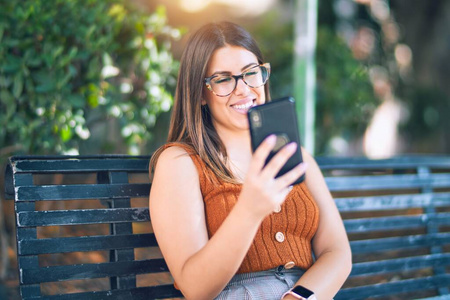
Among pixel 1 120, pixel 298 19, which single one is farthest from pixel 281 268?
pixel 298 19

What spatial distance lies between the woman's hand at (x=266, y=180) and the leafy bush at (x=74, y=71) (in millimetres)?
1804

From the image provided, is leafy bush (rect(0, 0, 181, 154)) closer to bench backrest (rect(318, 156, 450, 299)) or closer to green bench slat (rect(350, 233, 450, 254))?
bench backrest (rect(318, 156, 450, 299))

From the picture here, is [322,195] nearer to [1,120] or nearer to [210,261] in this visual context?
[210,261]

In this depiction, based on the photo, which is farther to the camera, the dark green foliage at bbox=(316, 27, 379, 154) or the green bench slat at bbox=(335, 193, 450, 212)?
the dark green foliage at bbox=(316, 27, 379, 154)

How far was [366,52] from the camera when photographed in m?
9.50

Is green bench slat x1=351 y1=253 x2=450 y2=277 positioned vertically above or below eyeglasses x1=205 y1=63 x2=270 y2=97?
below

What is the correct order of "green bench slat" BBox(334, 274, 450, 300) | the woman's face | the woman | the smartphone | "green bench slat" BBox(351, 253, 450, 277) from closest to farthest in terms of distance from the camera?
1. the smartphone
2. the woman
3. the woman's face
4. "green bench slat" BBox(334, 274, 450, 300)
5. "green bench slat" BBox(351, 253, 450, 277)

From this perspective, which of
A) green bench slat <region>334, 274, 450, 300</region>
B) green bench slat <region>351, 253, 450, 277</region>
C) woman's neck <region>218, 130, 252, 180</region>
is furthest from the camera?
green bench slat <region>351, 253, 450, 277</region>

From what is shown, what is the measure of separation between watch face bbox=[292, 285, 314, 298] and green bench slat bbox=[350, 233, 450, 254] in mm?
959

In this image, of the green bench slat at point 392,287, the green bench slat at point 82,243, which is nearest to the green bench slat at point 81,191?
the green bench slat at point 82,243

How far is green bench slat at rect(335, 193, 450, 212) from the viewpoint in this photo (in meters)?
2.95

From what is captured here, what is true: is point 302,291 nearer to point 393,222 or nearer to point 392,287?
point 392,287

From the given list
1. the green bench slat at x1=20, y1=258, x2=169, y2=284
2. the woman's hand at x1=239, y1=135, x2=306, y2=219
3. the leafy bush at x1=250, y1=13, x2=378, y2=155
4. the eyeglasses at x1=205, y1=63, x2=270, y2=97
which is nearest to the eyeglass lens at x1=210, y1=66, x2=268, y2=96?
the eyeglasses at x1=205, y1=63, x2=270, y2=97

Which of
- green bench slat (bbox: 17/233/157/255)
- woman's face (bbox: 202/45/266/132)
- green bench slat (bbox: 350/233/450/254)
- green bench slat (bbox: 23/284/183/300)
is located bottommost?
green bench slat (bbox: 350/233/450/254)
